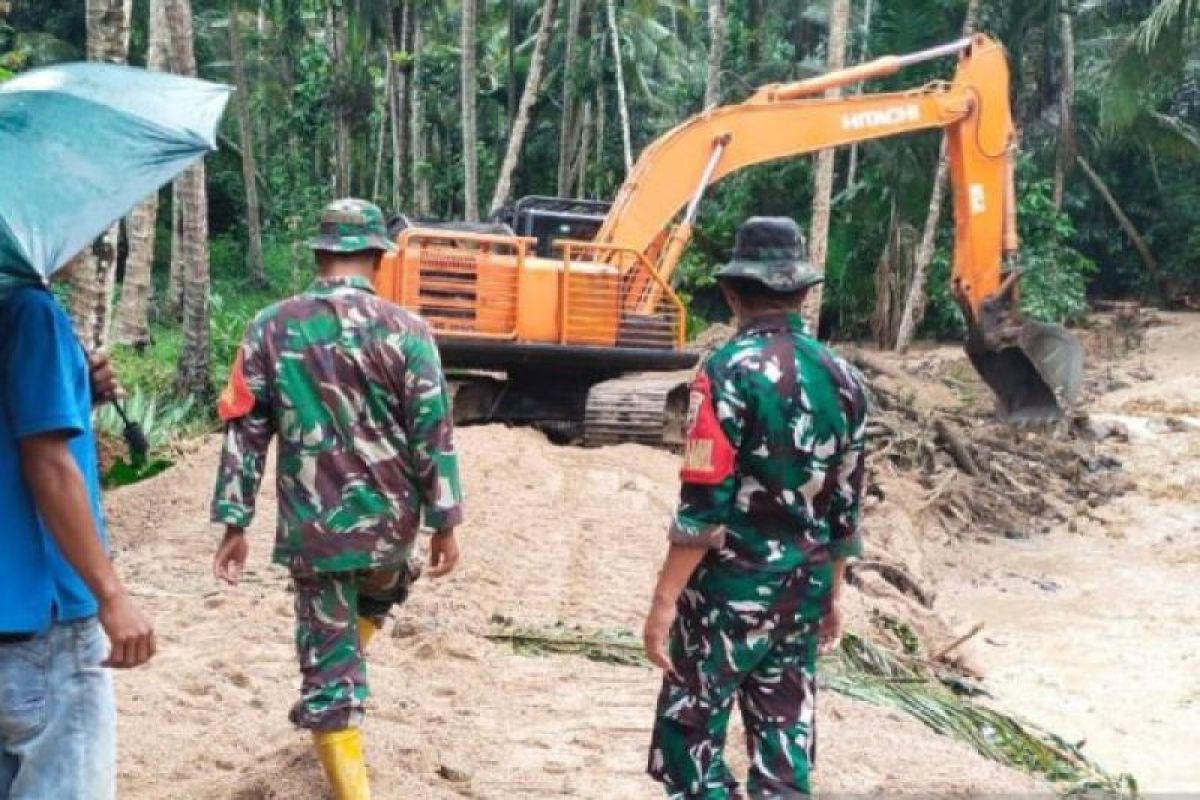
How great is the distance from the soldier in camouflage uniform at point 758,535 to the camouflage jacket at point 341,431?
32.1 inches

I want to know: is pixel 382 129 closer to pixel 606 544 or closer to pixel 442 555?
pixel 606 544

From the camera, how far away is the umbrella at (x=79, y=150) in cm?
244

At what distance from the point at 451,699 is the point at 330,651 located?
5.19ft

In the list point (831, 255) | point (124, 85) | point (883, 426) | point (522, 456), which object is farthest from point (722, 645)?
point (831, 255)

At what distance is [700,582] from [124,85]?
72.3 inches

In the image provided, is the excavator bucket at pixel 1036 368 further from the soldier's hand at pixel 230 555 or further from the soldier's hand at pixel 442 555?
the soldier's hand at pixel 230 555

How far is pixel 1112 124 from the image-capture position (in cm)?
2297

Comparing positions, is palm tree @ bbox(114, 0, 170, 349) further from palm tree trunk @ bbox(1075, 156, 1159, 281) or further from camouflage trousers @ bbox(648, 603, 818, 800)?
palm tree trunk @ bbox(1075, 156, 1159, 281)

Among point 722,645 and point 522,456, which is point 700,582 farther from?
point 522,456

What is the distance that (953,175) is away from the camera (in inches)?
507

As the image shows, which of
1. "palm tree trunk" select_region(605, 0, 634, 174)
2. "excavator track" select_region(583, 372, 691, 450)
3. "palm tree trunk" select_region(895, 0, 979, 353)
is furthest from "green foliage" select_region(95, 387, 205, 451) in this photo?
"palm tree trunk" select_region(605, 0, 634, 174)

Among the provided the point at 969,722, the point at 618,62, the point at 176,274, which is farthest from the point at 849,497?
the point at 618,62

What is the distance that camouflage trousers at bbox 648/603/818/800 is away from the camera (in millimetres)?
3486

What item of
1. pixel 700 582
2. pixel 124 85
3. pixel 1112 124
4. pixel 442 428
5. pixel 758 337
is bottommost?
pixel 700 582
